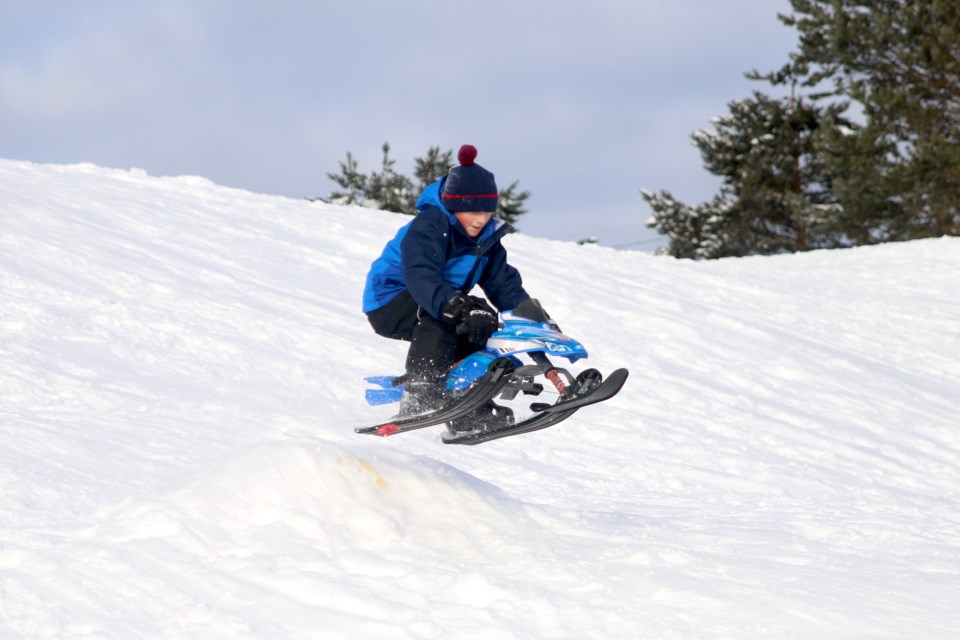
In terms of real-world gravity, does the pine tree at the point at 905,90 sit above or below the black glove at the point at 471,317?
above

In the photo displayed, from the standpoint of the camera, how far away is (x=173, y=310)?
9.08 meters

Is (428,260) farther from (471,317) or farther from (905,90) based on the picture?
(905,90)

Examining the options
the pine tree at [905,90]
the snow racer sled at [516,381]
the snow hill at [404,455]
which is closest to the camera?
the snow hill at [404,455]

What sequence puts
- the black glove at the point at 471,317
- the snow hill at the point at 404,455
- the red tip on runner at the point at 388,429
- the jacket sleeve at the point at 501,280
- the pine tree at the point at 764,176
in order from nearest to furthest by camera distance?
the snow hill at the point at 404,455
the black glove at the point at 471,317
the red tip on runner at the point at 388,429
the jacket sleeve at the point at 501,280
the pine tree at the point at 764,176

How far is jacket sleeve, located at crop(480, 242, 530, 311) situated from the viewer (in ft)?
17.3

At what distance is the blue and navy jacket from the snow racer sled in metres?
0.32

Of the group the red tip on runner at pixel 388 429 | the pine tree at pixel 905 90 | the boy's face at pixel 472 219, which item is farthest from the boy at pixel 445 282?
the pine tree at pixel 905 90

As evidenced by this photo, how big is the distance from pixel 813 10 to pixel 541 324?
98.3 ft

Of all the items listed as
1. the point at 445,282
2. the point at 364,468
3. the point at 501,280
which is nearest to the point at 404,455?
the point at 364,468

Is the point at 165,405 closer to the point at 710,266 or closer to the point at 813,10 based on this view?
the point at 710,266

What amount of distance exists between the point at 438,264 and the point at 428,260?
62mm

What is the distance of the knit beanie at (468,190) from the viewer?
4.89 m

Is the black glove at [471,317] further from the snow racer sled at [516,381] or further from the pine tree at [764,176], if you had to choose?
the pine tree at [764,176]

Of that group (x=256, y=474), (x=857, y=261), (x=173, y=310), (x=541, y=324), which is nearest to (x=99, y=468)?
(x=256, y=474)
